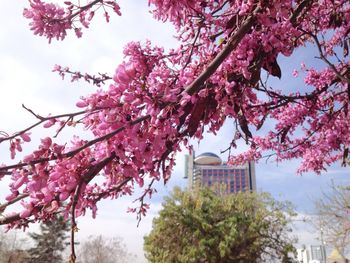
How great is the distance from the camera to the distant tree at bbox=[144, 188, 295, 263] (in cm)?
1377

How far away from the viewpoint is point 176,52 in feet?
9.34

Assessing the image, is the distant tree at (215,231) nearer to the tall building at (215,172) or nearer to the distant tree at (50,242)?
the distant tree at (50,242)

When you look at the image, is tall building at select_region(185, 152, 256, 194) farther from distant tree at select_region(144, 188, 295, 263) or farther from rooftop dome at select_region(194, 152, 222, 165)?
distant tree at select_region(144, 188, 295, 263)

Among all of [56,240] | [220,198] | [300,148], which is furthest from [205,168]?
[300,148]

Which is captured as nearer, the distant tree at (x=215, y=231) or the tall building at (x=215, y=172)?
the distant tree at (x=215, y=231)

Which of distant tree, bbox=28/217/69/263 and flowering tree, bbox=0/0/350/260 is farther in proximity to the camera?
distant tree, bbox=28/217/69/263

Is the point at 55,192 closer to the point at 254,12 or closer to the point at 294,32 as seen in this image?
the point at 254,12

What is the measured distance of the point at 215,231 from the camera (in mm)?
14195

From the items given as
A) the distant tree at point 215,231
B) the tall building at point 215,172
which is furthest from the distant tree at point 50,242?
the tall building at point 215,172

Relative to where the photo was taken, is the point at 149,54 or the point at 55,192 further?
the point at 149,54

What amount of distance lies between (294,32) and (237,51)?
0.36 m

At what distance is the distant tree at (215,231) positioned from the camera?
45.2 ft

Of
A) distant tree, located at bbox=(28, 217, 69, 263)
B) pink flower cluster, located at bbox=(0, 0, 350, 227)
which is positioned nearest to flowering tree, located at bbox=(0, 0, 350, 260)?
pink flower cluster, located at bbox=(0, 0, 350, 227)

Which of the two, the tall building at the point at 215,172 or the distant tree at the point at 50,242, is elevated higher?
the tall building at the point at 215,172
